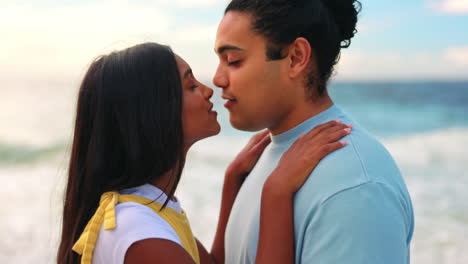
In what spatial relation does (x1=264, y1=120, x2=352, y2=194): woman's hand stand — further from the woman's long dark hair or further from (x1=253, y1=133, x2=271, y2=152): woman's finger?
(x1=253, y1=133, x2=271, y2=152): woman's finger

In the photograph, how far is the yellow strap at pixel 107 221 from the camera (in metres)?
1.75

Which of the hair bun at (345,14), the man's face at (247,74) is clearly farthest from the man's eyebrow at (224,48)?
the hair bun at (345,14)

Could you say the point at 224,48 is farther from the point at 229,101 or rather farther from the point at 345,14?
the point at 345,14

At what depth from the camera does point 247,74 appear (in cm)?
204

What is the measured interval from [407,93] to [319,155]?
2274 centimetres

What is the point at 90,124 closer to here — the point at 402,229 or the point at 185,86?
the point at 185,86

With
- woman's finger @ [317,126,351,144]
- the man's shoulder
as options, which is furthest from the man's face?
the man's shoulder

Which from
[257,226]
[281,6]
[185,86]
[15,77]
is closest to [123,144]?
[185,86]

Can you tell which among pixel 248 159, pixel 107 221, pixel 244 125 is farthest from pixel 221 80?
pixel 107 221

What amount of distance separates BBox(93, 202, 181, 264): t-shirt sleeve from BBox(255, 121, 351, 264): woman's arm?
0.30 meters

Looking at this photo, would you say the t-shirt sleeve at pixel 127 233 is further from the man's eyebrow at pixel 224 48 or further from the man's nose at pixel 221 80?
the man's eyebrow at pixel 224 48

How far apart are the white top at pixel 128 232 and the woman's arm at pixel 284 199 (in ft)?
0.96

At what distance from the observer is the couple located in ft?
5.61

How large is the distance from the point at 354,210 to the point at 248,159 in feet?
2.83
